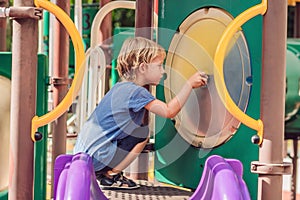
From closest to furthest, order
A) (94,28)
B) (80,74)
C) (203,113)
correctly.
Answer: (80,74) → (203,113) → (94,28)

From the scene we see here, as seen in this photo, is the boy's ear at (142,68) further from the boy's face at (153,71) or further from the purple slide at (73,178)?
the purple slide at (73,178)

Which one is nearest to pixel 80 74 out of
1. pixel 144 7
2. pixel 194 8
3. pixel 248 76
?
pixel 248 76

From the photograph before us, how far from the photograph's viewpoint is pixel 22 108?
7.34 ft

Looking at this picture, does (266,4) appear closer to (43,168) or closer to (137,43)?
(137,43)

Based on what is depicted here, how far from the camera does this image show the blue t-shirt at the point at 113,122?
105 inches

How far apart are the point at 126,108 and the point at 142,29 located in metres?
0.98

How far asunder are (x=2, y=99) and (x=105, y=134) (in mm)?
743

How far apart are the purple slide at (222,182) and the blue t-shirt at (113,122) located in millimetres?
436

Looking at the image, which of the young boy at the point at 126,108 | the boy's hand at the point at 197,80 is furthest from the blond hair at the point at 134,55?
the boy's hand at the point at 197,80

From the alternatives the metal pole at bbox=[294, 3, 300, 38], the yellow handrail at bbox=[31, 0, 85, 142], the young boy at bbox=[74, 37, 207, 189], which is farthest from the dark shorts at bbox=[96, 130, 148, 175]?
the metal pole at bbox=[294, 3, 300, 38]

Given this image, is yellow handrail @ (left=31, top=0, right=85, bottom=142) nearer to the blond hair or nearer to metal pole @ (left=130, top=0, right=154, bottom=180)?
the blond hair

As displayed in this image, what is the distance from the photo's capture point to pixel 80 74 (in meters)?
2.44

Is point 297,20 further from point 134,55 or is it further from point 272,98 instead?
point 272,98

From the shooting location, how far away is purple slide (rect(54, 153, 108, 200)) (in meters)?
2.07
